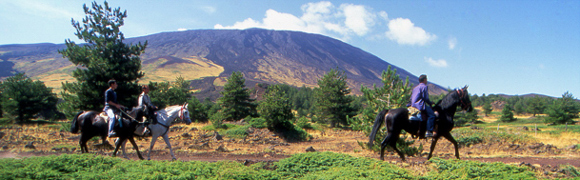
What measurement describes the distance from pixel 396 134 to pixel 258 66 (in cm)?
18776

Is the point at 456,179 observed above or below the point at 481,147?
above

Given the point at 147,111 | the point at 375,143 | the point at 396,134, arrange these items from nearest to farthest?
the point at 396,134 < the point at 147,111 < the point at 375,143

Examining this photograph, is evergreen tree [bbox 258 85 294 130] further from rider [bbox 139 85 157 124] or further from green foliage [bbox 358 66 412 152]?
rider [bbox 139 85 157 124]

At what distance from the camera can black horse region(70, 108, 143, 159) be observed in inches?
370

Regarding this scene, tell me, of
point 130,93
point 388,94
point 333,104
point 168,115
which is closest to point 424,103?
point 388,94

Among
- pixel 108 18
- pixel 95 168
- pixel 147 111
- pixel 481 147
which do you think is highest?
pixel 108 18

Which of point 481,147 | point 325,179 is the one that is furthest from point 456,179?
point 481,147

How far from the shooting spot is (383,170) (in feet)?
19.8

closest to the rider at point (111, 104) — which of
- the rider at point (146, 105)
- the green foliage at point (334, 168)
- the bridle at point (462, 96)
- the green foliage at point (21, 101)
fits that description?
the rider at point (146, 105)

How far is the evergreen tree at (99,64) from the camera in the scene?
17438 mm

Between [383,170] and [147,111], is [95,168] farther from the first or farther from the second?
[383,170]

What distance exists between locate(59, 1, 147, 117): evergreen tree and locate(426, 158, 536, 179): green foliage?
56.3ft

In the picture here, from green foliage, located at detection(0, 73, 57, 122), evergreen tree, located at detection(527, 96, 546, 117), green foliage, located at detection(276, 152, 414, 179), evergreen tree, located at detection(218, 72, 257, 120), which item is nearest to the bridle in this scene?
green foliage, located at detection(276, 152, 414, 179)

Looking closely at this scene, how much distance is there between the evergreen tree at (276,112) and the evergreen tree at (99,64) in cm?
818
